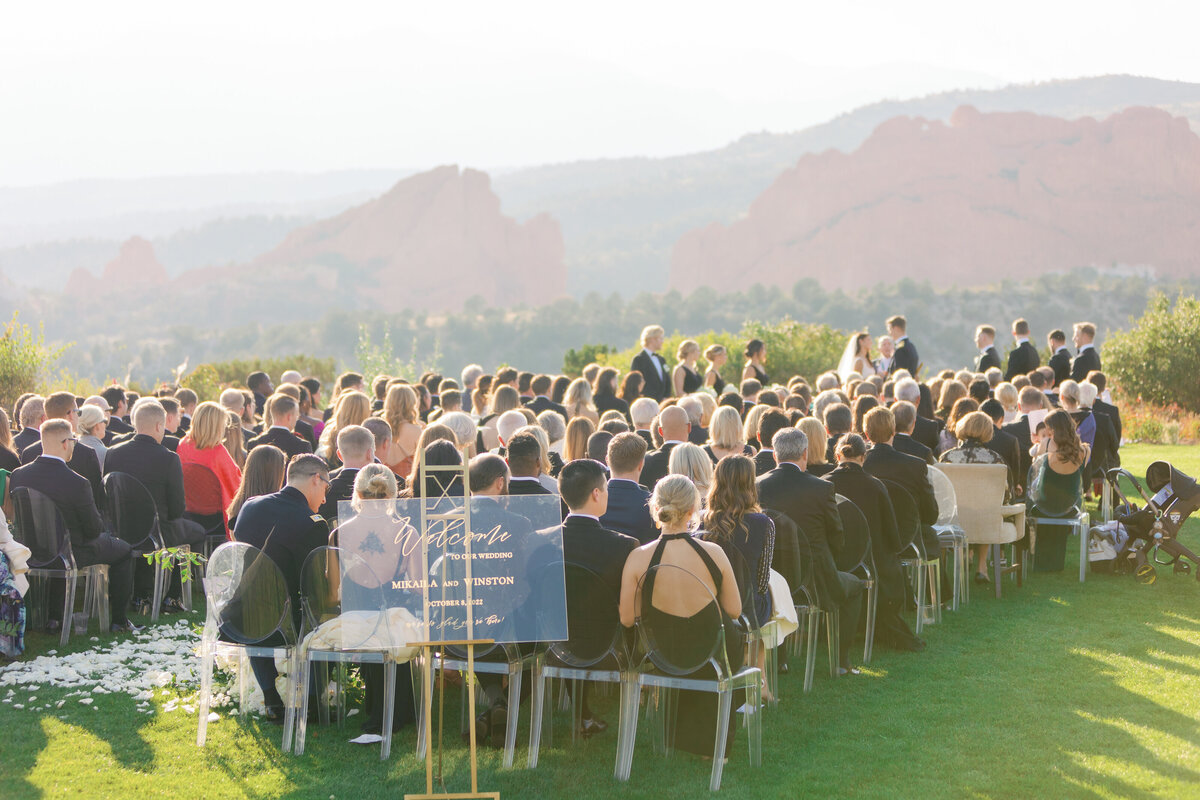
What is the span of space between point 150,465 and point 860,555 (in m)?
4.93

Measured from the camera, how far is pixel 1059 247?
8575cm

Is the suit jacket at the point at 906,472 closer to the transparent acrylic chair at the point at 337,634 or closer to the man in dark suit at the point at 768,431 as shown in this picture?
the man in dark suit at the point at 768,431

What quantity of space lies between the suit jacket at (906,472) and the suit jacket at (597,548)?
280cm

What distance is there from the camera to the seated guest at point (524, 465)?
18.5 ft

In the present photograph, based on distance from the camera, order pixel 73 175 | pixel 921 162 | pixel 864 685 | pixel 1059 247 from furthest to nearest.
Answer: pixel 73 175, pixel 921 162, pixel 1059 247, pixel 864 685

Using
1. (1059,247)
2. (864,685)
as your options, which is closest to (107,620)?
(864,685)

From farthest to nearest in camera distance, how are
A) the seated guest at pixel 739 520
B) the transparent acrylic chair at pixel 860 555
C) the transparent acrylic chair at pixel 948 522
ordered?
the transparent acrylic chair at pixel 948 522 < the transparent acrylic chair at pixel 860 555 < the seated guest at pixel 739 520

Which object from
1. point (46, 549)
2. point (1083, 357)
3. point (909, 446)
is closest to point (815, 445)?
point (909, 446)

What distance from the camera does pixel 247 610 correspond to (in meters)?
4.98

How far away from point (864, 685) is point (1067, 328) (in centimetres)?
7122

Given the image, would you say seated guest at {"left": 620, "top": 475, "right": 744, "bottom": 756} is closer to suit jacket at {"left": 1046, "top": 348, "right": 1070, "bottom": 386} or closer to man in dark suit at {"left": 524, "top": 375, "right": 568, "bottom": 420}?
man in dark suit at {"left": 524, "top": 375, "right": 568, "bottom": 420}

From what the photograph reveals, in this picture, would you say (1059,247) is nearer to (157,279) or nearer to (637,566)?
(157,279)

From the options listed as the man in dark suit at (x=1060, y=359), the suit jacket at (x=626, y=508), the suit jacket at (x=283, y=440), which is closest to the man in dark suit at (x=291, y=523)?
the suit jacket at (x=626, y=508)

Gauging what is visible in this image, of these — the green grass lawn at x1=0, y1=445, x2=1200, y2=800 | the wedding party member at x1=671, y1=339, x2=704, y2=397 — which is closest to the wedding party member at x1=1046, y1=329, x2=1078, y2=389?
the wedding party member at x1=671, y1=339, x2=704, y2=397
